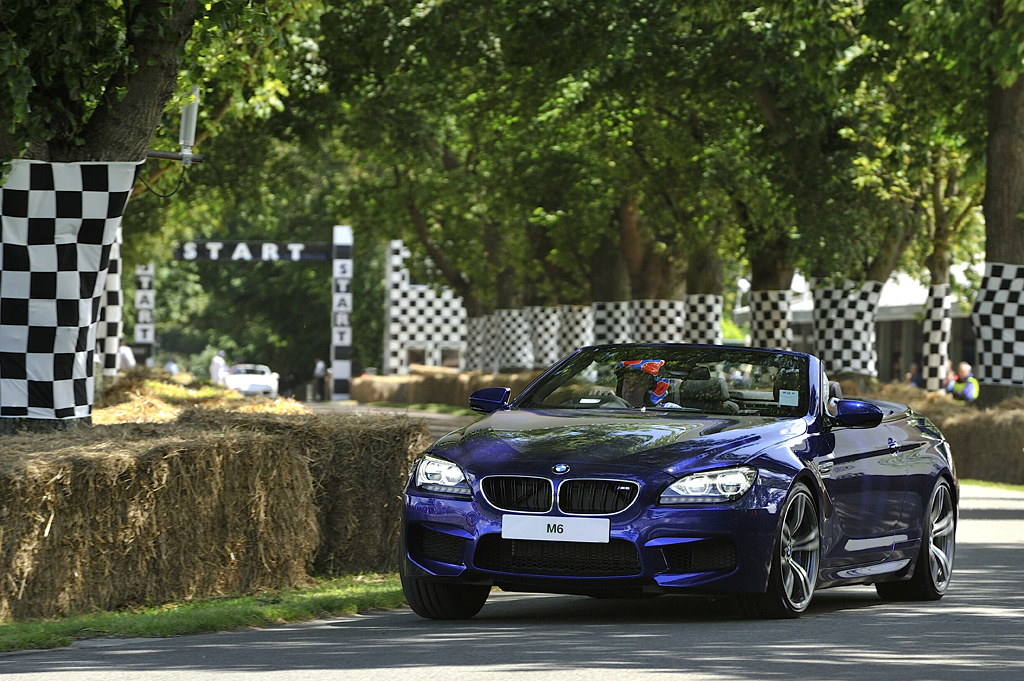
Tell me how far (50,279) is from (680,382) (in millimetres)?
4466

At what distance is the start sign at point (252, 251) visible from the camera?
199ft

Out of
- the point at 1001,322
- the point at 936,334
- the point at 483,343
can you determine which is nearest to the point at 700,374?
the point at 1001,322

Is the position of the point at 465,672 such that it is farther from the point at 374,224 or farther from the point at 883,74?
the point at 374,224

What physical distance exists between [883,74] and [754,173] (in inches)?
208

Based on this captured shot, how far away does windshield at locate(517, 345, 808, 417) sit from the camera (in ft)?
Result: 30.6

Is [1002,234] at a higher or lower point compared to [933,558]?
higher

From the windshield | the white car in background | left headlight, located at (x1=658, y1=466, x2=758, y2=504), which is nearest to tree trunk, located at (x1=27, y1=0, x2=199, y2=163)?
the windshield

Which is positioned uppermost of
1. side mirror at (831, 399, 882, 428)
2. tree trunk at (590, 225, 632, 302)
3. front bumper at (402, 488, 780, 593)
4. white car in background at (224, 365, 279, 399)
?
tree trunk at (590, 225, 632, 302)

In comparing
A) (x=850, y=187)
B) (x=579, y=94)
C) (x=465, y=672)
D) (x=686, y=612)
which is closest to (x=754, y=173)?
(x=850, y=187)

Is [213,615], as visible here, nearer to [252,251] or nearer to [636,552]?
[636,552]

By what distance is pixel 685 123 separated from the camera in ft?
104

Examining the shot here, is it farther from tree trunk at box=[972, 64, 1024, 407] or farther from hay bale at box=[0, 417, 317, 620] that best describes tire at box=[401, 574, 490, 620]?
tree trunk at box=[972, 64, 1024, 407]

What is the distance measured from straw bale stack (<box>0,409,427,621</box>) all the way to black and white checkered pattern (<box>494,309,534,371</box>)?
4165 centimetres

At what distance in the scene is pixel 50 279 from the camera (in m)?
11.5
